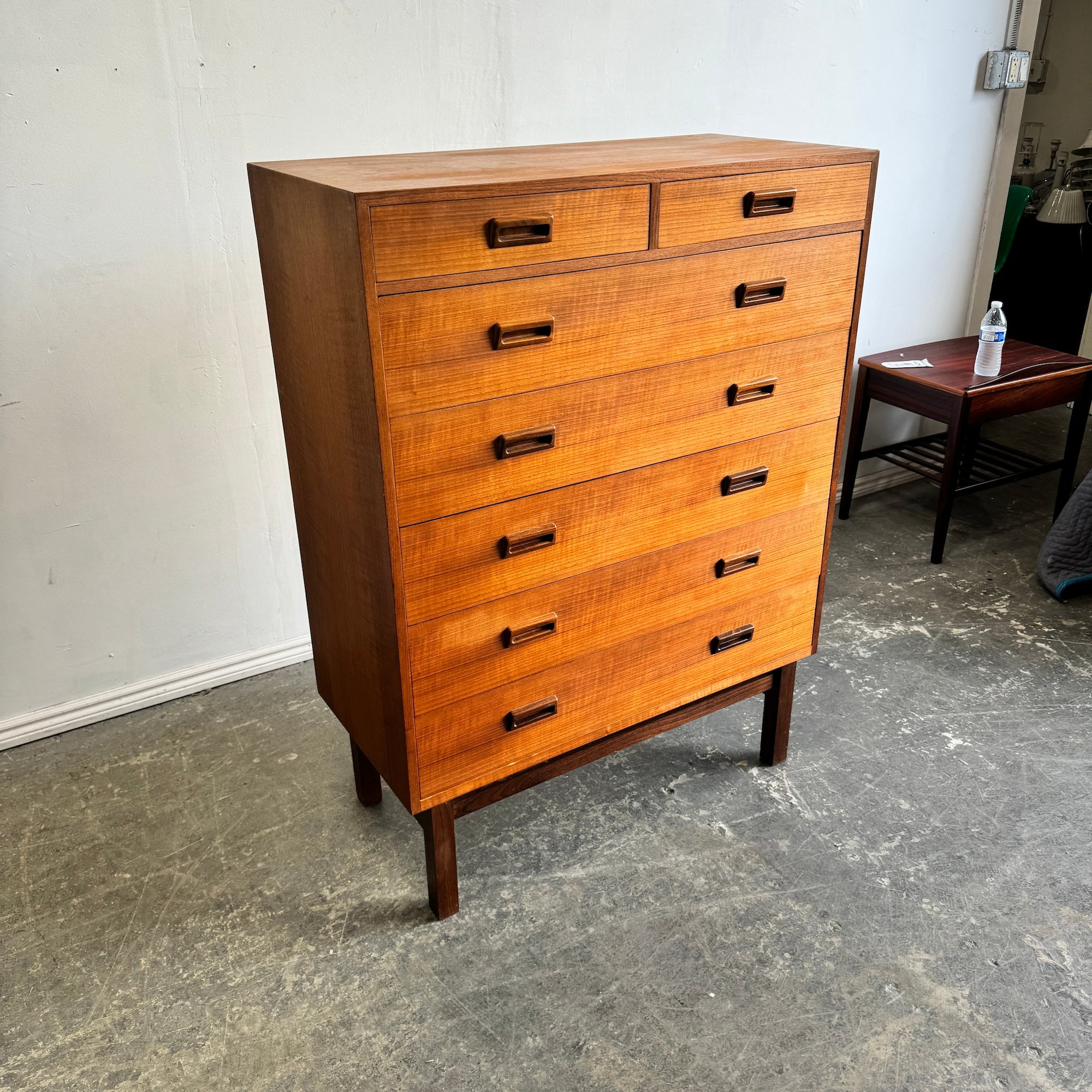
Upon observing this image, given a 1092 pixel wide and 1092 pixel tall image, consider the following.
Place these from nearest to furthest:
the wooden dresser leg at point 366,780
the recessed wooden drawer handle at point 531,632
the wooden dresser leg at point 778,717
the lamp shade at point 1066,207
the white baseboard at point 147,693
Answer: the recessed wooden drawer handle at point 531,632
the wooden dresser leg at point 366,780
the wooden dresser leg at point 778,717
the white baseboard at point 147,693
the lamp shade at point 1066,207

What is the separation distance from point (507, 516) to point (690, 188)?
0.60 metres

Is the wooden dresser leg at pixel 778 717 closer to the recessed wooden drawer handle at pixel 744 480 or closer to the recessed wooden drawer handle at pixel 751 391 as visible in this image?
the recessed wooden drawer handle at pixel 744 480

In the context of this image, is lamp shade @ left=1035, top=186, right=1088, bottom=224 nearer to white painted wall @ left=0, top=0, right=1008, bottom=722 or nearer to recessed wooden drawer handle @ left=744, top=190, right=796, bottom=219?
white painted wall @ left=0, top=0, right=1008, bottom=722

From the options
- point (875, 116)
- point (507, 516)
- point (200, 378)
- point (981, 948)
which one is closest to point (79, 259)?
point (200, 378)

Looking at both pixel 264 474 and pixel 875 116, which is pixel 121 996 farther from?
pixel 875 116

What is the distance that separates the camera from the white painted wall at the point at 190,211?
1944mm

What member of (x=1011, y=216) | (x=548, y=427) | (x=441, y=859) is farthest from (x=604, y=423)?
(x=1011, y=216)

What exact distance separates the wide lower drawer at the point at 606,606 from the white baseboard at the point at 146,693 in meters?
1.11

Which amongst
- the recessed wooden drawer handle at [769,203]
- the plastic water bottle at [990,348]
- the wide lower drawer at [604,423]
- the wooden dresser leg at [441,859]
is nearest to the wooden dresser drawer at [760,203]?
the recessed wooden drawer handle at [769,203]

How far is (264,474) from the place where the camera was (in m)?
2.41

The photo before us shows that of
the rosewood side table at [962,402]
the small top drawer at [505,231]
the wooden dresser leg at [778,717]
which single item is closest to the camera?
the small top drawer at [505,231]

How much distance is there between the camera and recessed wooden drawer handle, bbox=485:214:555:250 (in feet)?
4.52

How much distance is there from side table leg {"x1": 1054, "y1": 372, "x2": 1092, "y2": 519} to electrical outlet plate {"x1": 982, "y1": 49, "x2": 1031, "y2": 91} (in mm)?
1033

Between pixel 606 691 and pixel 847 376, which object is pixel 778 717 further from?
pixel 847 376
